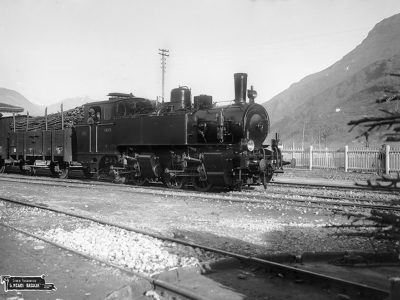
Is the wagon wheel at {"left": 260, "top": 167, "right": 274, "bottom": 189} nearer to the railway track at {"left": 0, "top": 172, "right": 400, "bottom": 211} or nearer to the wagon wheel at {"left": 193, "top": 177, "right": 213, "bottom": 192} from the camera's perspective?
the railway track at {"left": 0, "top": 172, "right": 400, "bottom": 211}

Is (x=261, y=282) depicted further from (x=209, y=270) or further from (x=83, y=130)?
(x=83, y=130)

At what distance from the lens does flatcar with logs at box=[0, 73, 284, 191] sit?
1294cm

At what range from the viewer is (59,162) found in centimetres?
2000

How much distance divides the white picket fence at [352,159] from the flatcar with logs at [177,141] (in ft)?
28.6

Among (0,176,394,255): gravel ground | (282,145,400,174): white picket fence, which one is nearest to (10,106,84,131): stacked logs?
(0,176,394,255): gravel ground

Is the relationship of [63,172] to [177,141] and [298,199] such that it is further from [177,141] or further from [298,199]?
[298,199]

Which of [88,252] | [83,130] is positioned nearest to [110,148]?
[83,130]

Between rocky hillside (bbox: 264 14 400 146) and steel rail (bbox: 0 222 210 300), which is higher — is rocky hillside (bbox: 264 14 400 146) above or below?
above

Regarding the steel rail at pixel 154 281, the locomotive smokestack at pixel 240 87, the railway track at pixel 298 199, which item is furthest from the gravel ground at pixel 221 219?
the locomotive smokestack at pixel 240 87

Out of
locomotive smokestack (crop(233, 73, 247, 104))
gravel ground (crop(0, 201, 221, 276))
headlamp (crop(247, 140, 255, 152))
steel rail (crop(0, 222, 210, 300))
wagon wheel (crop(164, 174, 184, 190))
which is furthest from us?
wagon wheel (crop(164, 174, 184, 190))

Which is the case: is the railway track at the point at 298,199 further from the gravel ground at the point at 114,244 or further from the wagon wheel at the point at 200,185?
the gravel ground at the point at 114,244

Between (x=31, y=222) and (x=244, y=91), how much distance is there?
8032 millimetres

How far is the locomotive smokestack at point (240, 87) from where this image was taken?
13.2 meters

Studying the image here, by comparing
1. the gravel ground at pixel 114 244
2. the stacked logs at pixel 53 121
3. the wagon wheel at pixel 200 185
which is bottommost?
the gravel ground at pixel 114 244
